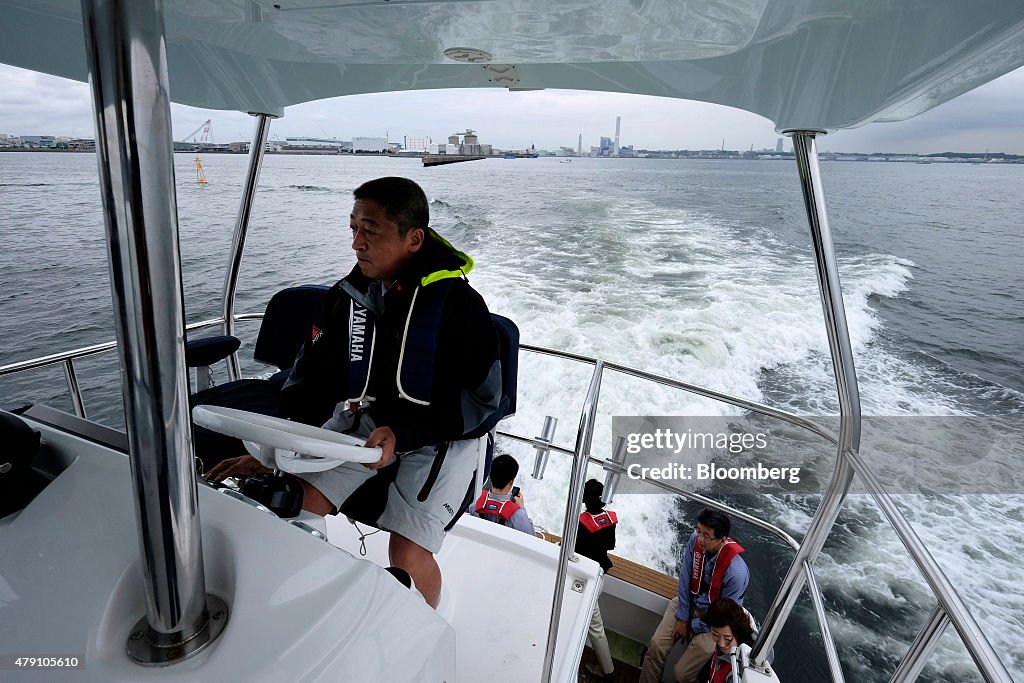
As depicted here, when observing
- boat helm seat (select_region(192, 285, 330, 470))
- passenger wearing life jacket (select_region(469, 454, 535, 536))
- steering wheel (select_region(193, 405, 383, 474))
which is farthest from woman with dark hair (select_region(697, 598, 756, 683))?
steering wheel (select_region(193, 405, 383, 474))

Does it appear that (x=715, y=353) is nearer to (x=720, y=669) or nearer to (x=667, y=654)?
(x=667, y=654)

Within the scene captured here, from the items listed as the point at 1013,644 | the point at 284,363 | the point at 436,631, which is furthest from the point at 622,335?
the point at 436,631

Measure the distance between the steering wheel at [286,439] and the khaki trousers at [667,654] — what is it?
2.07 meters

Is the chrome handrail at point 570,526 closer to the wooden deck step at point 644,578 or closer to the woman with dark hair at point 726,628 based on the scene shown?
the woman with dark hair at point 726,628

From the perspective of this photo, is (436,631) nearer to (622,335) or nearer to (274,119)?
(274,119)

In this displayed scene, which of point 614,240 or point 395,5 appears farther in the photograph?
point 614,240

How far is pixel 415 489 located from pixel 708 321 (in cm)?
728

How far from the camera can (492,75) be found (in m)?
1.40

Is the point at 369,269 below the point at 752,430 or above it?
above

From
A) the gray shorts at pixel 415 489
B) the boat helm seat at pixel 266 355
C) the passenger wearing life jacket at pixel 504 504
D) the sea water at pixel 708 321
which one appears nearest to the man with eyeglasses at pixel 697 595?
the passenger wearing life jacket at pixel 504 504

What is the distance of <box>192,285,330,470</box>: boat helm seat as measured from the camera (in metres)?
1.38

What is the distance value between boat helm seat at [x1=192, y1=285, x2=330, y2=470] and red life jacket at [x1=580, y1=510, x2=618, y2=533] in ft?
4.67

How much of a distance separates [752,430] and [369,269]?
610 cm

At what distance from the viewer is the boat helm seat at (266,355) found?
4.54ft
